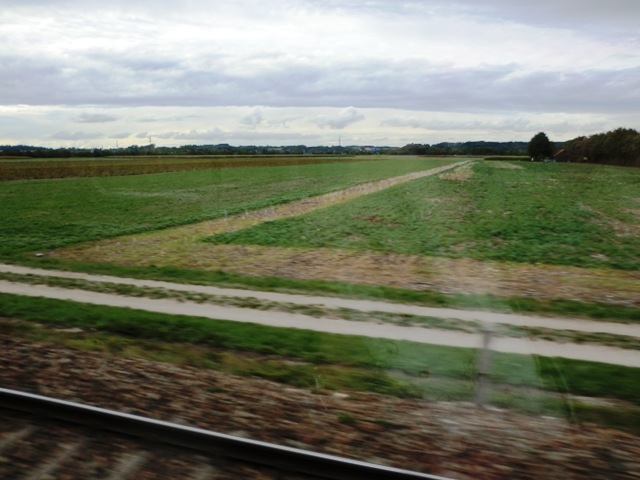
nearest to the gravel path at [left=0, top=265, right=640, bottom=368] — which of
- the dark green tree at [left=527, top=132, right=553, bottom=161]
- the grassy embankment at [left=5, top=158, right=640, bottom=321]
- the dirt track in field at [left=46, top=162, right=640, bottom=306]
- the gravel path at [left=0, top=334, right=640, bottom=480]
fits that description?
the grassy embankment at [left=5, top=158, right=640, bottom=321]

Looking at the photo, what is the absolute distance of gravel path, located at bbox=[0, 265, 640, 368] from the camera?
7535 millimetres

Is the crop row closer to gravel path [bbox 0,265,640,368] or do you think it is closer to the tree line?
the tree line

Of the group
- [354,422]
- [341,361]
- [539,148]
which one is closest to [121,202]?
[341,361]

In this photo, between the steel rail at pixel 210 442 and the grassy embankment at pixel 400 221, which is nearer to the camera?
the steel rail at pixel 210 442

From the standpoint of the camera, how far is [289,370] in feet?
22.1

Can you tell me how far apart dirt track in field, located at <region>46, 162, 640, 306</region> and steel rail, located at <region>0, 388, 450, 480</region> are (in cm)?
670

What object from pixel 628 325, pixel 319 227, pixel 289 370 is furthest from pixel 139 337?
pixel 319 227

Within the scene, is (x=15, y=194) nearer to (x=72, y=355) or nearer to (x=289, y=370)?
(x=72, y=355)


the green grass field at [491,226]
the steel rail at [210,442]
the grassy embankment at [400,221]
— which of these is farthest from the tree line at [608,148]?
the steel rail at [210,442]

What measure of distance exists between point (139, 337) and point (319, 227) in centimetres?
1107

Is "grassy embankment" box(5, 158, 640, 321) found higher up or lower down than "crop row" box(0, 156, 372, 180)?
lower down

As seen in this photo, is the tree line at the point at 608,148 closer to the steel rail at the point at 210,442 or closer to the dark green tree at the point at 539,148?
the dark green tree at the point at 539,148

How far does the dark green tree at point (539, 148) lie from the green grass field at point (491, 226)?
4681 mm

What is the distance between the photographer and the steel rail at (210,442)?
4.18 m
